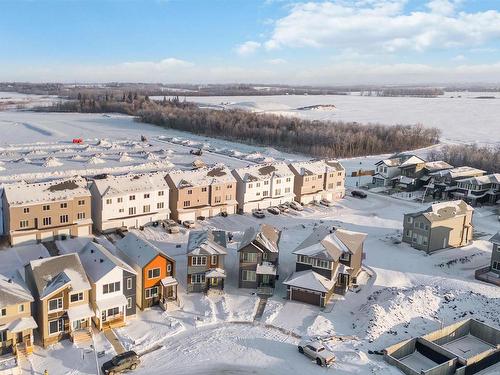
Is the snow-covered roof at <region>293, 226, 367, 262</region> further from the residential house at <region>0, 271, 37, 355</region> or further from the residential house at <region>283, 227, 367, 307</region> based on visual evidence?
the residential house at <region>0, 271, 37, 355</region>

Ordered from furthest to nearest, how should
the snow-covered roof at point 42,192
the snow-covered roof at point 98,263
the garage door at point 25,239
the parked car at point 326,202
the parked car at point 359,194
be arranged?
the parked car at point 359,194
the parked car at point 326,202
the snow-covered roof at point 42,192
the garage door at point 25,239
the snow-covered roof at point 98,263

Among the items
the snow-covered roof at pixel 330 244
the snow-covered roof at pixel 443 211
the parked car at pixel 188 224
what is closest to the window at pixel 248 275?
the snow-covered roof at pixel 330 244

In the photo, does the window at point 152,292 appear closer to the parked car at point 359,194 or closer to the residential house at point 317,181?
the residential house at point 317,181

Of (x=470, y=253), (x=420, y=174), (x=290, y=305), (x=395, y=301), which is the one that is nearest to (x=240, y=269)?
(x=290, y=305)

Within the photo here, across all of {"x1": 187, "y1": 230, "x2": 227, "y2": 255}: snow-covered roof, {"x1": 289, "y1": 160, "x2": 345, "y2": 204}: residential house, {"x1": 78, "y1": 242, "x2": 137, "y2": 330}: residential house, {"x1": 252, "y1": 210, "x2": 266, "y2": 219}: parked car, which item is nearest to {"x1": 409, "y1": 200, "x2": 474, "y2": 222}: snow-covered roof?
{"x1": 252, "y1": 210, "x2": 266, "y2": 219}: parked car

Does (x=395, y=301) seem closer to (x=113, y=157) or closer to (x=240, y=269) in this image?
(x=240, y=269)

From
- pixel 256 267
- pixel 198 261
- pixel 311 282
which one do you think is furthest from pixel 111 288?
pixel 311 282
